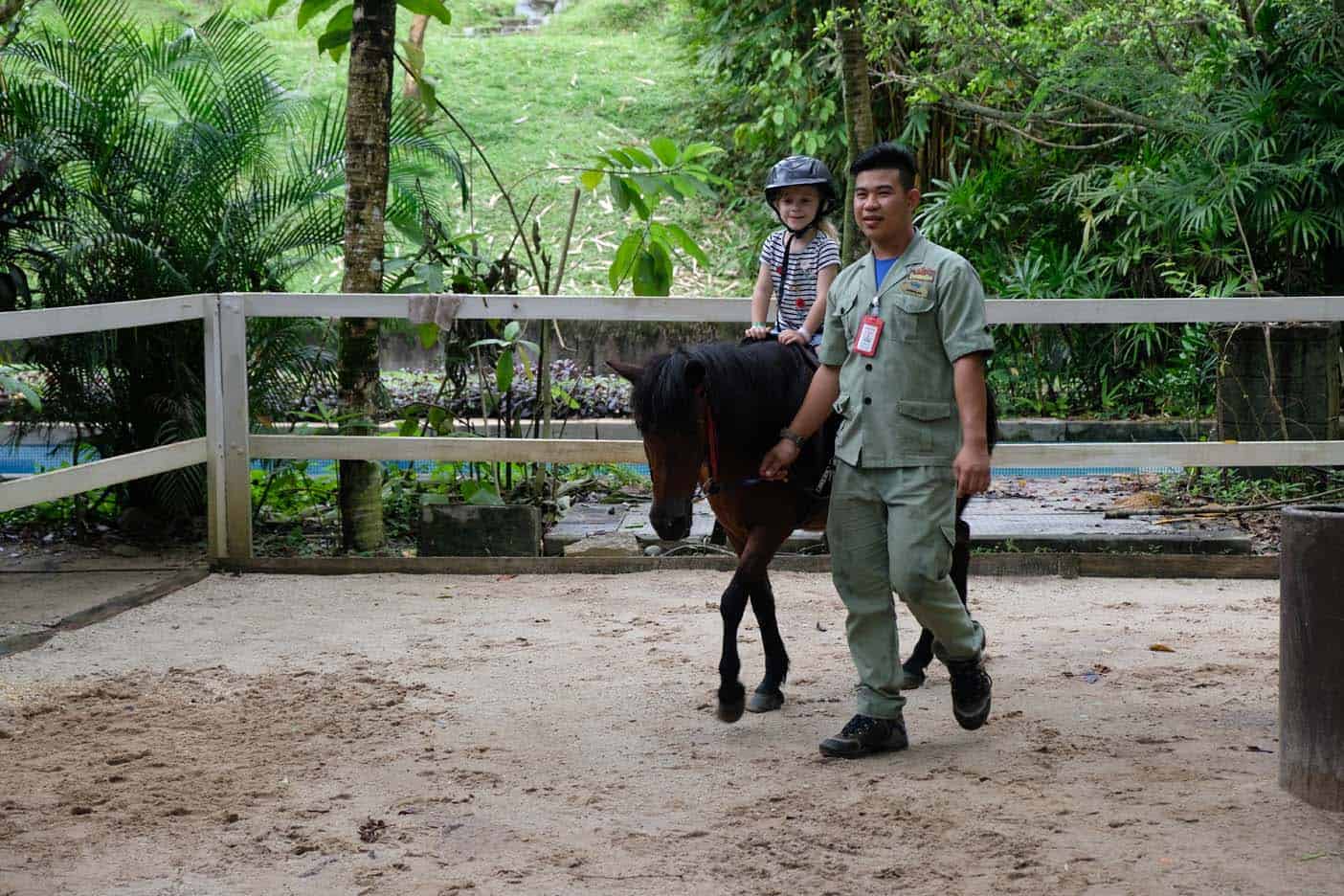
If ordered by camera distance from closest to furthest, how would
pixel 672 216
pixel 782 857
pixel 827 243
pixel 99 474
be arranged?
pixel 782 857
pixel 827 243
pixel 99 474
pixel 672 216

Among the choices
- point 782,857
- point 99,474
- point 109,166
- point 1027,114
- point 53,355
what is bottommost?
point 782,857

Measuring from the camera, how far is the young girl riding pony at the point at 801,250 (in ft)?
15.6

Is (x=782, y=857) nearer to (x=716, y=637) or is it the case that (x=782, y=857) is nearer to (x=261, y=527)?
(x=716, y=637)

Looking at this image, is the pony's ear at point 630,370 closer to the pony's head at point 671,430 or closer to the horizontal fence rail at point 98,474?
the pony's head at point 671,430

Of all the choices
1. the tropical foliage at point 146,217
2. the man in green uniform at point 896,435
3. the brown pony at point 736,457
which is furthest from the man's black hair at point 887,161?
the tropical foliage at point 146,217

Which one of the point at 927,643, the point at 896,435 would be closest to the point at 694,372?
the point at 896,435

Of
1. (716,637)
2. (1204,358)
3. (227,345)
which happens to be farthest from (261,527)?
(1204,358)

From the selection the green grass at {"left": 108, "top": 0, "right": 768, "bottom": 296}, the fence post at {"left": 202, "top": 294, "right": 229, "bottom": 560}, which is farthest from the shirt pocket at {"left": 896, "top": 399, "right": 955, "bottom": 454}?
the green grass at {"left": 108, "top": 0, "right": 768, "bottom": 296}

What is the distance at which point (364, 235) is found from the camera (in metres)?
7.01

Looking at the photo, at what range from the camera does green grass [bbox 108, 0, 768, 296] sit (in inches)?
619

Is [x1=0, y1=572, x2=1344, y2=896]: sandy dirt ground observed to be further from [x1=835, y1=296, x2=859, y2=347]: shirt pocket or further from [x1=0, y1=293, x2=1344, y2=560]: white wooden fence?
[x1=835, y1=296, x2=859, y2=347]: shirt pocket

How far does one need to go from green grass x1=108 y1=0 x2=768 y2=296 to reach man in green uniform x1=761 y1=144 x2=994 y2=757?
32.9 ft

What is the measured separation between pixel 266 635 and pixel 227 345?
5.65ft

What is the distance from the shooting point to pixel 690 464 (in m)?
4.12
